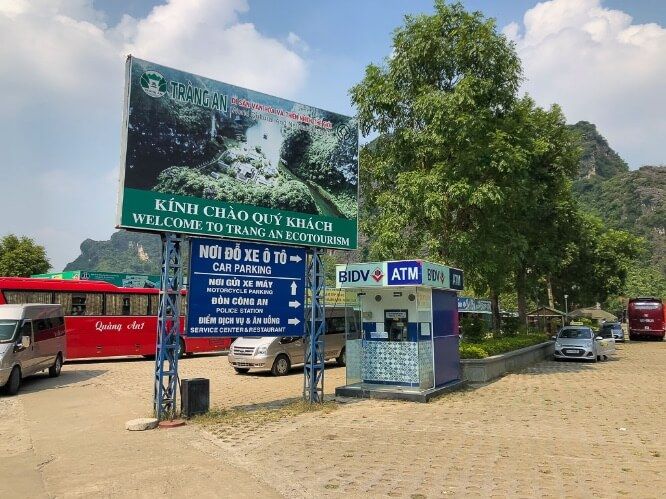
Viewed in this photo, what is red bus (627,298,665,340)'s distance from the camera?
43.1 metres

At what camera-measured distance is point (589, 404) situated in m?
11.8

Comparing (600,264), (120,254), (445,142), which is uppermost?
(120,254)

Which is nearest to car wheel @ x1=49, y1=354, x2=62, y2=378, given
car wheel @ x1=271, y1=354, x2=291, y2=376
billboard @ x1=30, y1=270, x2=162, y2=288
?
car wheel @ x1=271, y1=354, x2=291, y2=376

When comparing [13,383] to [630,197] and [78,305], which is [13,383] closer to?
[78,305]

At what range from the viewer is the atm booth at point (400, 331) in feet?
41.1

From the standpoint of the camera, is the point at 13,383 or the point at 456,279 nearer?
the point at 13,383

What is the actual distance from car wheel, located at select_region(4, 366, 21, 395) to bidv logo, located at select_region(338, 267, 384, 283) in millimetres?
8846

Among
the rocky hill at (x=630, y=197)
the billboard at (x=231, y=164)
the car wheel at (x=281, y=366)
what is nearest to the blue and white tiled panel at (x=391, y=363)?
the billboard at (x=231, y=164)

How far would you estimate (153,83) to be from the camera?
380 inches

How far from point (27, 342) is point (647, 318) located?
44547 millimetres

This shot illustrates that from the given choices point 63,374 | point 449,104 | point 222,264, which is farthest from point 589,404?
point 63,374

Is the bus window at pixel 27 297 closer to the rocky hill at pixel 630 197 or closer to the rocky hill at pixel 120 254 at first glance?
the rocky hill at pixel 630 197

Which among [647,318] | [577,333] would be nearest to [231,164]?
[577,333]

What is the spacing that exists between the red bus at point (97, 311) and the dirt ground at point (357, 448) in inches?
324
